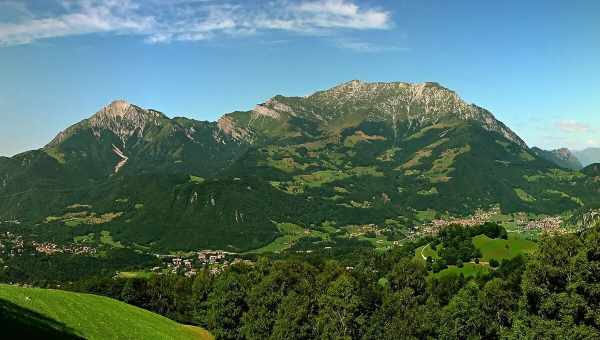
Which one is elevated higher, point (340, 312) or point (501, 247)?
point (340, 312)

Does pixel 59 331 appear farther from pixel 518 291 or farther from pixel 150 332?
pixel 518 291

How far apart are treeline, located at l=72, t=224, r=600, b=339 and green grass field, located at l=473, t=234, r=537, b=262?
30.1 metres

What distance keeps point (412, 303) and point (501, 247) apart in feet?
234

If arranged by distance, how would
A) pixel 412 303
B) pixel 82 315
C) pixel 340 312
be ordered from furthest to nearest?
pixel 412 303
pixel 340 312
pixel 82 315

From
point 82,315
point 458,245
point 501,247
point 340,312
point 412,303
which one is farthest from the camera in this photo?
point 458,245

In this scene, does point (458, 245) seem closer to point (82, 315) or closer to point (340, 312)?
point (340, 312)

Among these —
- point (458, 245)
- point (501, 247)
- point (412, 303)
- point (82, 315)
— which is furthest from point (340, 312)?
point (501, 247)

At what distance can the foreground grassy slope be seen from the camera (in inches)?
1898

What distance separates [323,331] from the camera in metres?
77.6

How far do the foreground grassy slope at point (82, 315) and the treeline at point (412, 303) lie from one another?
1937cm

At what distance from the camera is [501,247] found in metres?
148

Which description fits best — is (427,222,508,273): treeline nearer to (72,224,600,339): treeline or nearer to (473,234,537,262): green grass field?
(473,234,537,262): green grass field

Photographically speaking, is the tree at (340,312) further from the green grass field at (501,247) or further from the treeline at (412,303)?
the green grass field at (501,247)

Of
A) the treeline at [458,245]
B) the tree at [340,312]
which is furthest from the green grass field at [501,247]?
the tree at [340,312]
